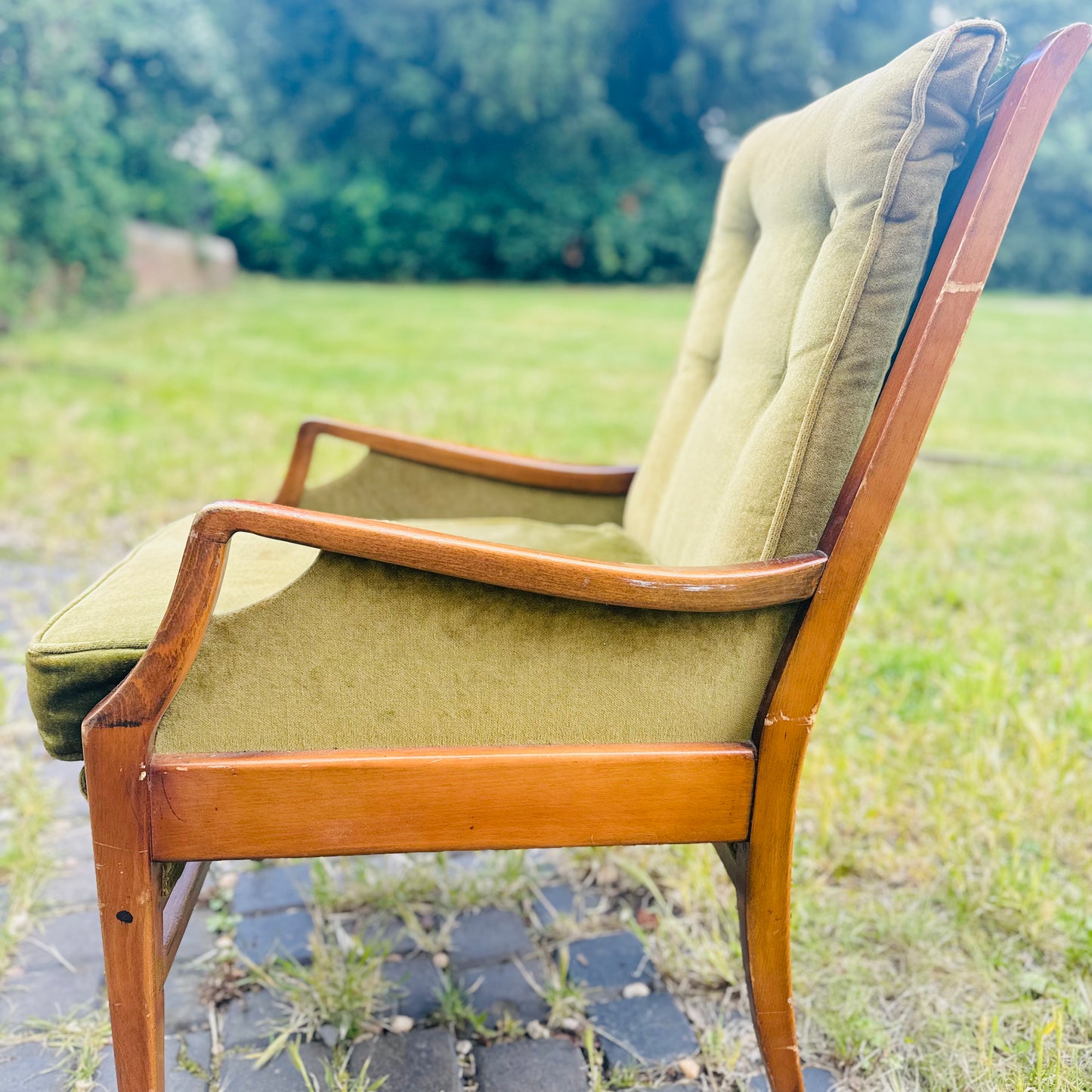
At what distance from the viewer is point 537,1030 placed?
4.73ft

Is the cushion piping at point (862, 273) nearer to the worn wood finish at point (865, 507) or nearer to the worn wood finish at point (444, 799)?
the worn wood finish at point (865, 507)

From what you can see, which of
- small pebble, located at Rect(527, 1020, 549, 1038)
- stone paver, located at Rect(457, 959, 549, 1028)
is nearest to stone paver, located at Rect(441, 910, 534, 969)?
stone paver, located at Rect(457, 959, 549, 1028)

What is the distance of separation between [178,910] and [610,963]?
0.68 metres

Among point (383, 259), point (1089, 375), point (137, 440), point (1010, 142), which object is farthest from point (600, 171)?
point (1010, 142)

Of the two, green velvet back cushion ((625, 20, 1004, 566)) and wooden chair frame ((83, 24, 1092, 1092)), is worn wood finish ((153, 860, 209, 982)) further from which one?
green velvet back cushion ((625, 20, 1004, 566))

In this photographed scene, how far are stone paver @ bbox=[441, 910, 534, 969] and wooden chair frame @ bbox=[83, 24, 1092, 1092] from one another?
53 cm

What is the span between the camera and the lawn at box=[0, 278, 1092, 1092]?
4.87 feet

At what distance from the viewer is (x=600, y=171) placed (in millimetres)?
16156

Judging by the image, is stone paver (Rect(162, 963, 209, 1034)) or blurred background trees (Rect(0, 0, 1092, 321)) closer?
stone paver (Rect(162, 963, 209, 1034))

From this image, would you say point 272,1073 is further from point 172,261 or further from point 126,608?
point 172,261

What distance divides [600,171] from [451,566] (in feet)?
53.6

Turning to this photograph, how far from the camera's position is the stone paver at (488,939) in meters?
1.60

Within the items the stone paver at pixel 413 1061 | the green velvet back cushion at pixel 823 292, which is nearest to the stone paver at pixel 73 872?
the stone paver at pixel 413 1061

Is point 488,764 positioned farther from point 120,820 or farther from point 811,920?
point 811,920
